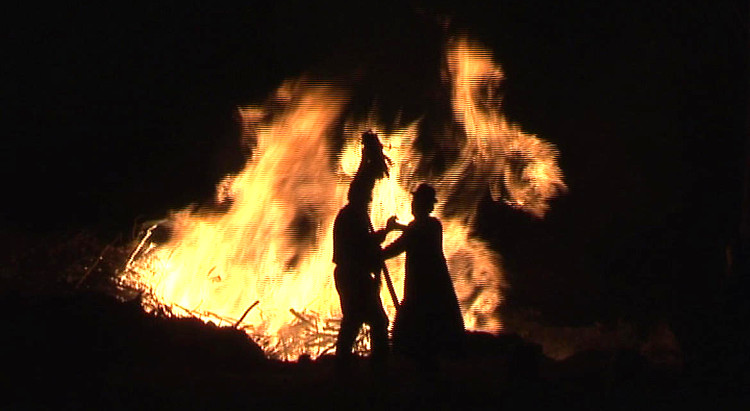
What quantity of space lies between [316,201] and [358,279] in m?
3.03

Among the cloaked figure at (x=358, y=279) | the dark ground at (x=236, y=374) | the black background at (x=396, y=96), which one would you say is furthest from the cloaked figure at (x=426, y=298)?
the black background at (x=396, y=96)

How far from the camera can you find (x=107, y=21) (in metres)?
12.5

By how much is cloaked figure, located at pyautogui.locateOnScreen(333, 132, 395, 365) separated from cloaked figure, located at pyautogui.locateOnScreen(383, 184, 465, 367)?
37 centimetres

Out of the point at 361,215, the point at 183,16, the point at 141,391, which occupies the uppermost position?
the point at 183,16

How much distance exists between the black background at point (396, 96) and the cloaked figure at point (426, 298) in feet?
11.8

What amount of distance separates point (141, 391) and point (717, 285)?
560cm

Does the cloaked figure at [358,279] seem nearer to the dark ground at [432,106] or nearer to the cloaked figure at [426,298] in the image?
the cloaked figure at [426,298]

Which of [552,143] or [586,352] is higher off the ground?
[552,143]

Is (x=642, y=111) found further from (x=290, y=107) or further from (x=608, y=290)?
(x=290, y=107)

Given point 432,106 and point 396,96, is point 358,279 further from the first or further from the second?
point 396,96

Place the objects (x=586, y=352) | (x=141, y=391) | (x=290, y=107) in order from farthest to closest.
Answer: (x=290, y=107), (x=586, y=352), (x=141, y=391)

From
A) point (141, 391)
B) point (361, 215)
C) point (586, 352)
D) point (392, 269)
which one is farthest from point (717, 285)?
point (141, 391)

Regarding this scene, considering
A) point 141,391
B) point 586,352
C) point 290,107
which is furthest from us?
point 290,107

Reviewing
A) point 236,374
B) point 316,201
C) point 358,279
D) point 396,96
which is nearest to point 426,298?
point 358,279
